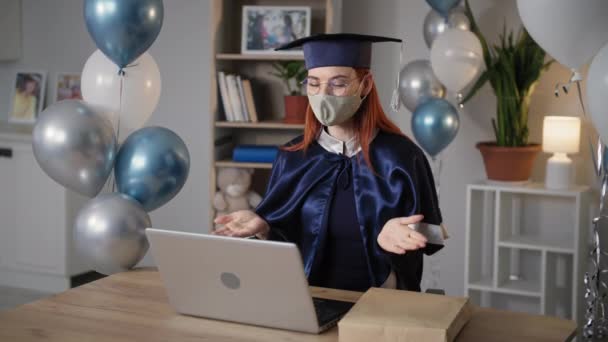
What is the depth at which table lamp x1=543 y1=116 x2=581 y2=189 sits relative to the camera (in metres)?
3.72

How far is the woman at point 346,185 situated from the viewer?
2164 mm

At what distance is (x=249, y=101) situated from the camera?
4.31 metres

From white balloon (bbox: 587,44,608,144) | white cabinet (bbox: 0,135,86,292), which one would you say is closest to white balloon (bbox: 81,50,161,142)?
white balloon (bbox: 587,44,608,144)

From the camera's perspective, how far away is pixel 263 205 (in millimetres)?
2346

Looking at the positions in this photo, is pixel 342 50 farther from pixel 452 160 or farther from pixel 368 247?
pixel 452 160

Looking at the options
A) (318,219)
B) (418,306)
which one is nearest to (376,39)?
(318,219)

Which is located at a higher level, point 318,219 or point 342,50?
point 342,50

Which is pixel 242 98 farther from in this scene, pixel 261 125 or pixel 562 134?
pixel 562 134

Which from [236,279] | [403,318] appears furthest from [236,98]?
[403,318]

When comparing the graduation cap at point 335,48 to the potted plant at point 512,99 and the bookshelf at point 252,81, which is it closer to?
the potted plant at point 512,99

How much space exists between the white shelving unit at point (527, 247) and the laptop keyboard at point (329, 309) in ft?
7.05

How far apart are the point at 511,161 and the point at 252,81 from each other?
154cm

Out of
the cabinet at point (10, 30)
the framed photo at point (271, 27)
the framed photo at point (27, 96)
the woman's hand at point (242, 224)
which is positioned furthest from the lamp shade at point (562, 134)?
the cabinet at point (10, 30)

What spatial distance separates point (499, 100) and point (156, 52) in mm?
2135
